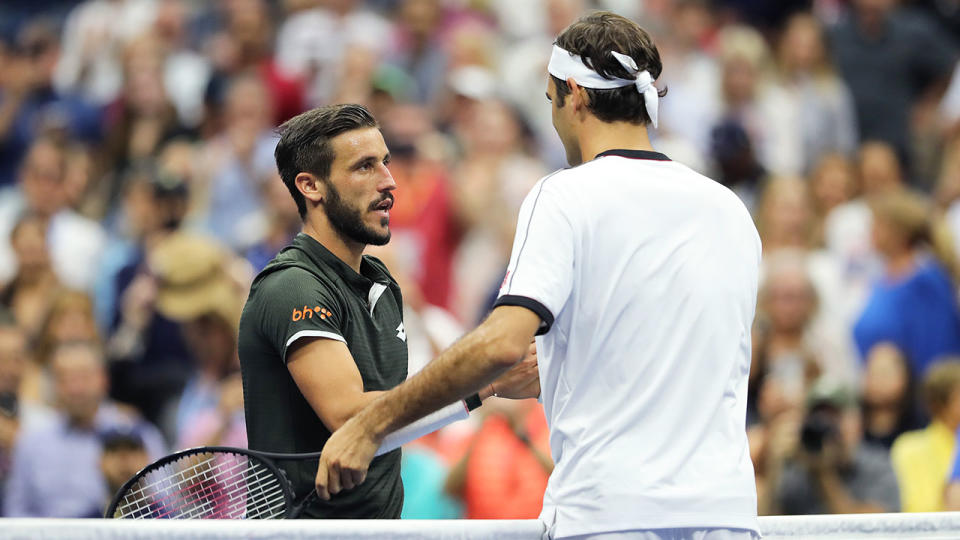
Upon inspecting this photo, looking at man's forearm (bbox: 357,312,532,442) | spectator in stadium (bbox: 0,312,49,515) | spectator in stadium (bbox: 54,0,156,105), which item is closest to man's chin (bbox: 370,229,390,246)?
man's forearm (bbox: 357,312,532,442)

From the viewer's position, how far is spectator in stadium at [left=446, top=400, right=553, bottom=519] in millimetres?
6281

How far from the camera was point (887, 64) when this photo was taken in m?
10.3

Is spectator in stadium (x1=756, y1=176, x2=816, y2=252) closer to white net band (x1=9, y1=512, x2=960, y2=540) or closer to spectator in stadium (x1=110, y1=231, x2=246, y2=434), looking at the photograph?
spectator in stadium (x1=110, y1=231, x2=246, y2=434)

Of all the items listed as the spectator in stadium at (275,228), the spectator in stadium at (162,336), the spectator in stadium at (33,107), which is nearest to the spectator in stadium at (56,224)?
the spectator in stadium at (33,107)

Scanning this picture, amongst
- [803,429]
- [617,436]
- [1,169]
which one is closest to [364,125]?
[617,436]

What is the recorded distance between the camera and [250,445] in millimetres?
3461

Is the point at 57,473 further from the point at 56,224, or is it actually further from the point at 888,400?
the point at 888,400

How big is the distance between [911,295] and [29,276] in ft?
17.5

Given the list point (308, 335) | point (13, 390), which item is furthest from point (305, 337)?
point (13, 390)

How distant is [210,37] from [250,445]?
8.37 m

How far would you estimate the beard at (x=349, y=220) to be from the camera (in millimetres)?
3609

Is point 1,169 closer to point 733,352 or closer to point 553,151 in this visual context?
point 553,151

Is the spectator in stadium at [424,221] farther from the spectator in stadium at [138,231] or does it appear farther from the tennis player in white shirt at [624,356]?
the tennis player in white shirt at [624,356]

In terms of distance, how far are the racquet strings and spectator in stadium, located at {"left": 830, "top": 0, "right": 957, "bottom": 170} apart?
7.73 metres
